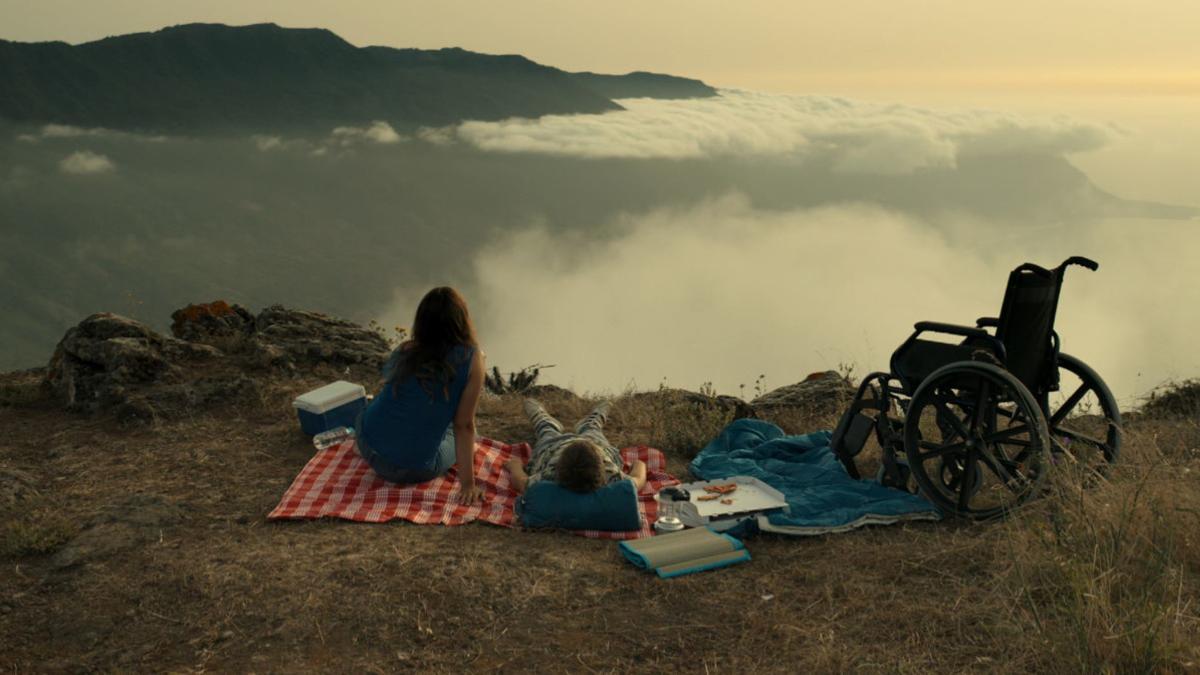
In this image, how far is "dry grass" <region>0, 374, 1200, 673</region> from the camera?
348 centimetres

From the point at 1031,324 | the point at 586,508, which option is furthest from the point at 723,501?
the point at 1031,324

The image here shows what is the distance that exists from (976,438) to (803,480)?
127 centimetres

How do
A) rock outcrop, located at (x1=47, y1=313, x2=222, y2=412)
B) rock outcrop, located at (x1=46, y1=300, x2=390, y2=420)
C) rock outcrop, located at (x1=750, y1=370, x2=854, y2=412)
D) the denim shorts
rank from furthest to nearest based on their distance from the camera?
rock outcrop, located at (x1=750, y1=370, x2=854, y2=412), rock outcrop, located at (x1=47, y1=313, x2=222, y2=412), rock outcrop, located at (x1=46, y1=300, x2=390, y2=420), the denim shorts

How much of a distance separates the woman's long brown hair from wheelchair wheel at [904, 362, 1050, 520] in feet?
8.27

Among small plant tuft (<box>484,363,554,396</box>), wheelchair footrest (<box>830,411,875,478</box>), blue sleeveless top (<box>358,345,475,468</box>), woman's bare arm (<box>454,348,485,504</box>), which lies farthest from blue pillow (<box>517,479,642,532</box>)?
small plant tuft (<box>484,363,554,396</box>)

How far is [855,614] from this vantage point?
3910 millimetres

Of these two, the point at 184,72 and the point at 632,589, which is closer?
the point at 632,589

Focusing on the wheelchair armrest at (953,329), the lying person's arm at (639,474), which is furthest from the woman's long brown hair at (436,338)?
the wheelchair armrest at (953,329)

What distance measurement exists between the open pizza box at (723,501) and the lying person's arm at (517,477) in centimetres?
82

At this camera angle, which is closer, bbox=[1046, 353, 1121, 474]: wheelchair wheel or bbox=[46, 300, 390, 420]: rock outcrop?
bbox=[1046, 353, 1121, 474]: wheelchair wheel

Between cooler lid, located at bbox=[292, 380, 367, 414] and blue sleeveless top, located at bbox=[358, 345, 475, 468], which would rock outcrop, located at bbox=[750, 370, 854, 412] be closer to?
cooler lid, located at bbox=[292, 380, 367, 414]

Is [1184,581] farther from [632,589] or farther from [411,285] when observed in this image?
[411,285]

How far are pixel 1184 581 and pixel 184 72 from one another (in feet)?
479

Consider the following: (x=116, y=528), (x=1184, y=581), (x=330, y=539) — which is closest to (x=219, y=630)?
(x=330, y=539)
